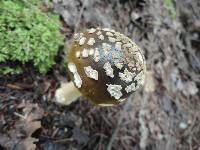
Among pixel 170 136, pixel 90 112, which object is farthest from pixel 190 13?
pixel 90 112

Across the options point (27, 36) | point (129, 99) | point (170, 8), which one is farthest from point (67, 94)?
point (170, 8)

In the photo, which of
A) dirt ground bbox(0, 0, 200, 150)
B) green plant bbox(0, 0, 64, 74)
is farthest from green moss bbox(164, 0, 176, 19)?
green plant bbox(0, 0, 64, 74)

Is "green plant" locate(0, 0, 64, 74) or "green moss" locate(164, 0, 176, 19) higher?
"green moss" locate(164, 0, 176, 19)

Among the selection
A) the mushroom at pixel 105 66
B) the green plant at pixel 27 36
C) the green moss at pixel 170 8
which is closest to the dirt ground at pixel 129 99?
the green moss at pixel 170 8

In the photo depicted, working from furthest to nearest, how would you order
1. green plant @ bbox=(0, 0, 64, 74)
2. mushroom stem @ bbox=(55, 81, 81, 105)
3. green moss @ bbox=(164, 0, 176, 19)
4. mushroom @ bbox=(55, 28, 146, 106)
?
green moss @ bbox=(164, 0, 176, 19) < mushroom stem @ bbox=(55, 81, 81, 105) < green plant @ bbox=(0, 0, 64, 74) < mushroom @ bbox=(55, 28, 146, 106)

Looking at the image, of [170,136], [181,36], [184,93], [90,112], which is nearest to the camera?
[90,112]

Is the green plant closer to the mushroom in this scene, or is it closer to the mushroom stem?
the mushroom stem

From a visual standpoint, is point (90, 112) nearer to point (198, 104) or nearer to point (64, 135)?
point (64, 135)

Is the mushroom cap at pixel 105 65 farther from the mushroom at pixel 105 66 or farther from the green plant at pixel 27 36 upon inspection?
the green plant at pixel 27 36
